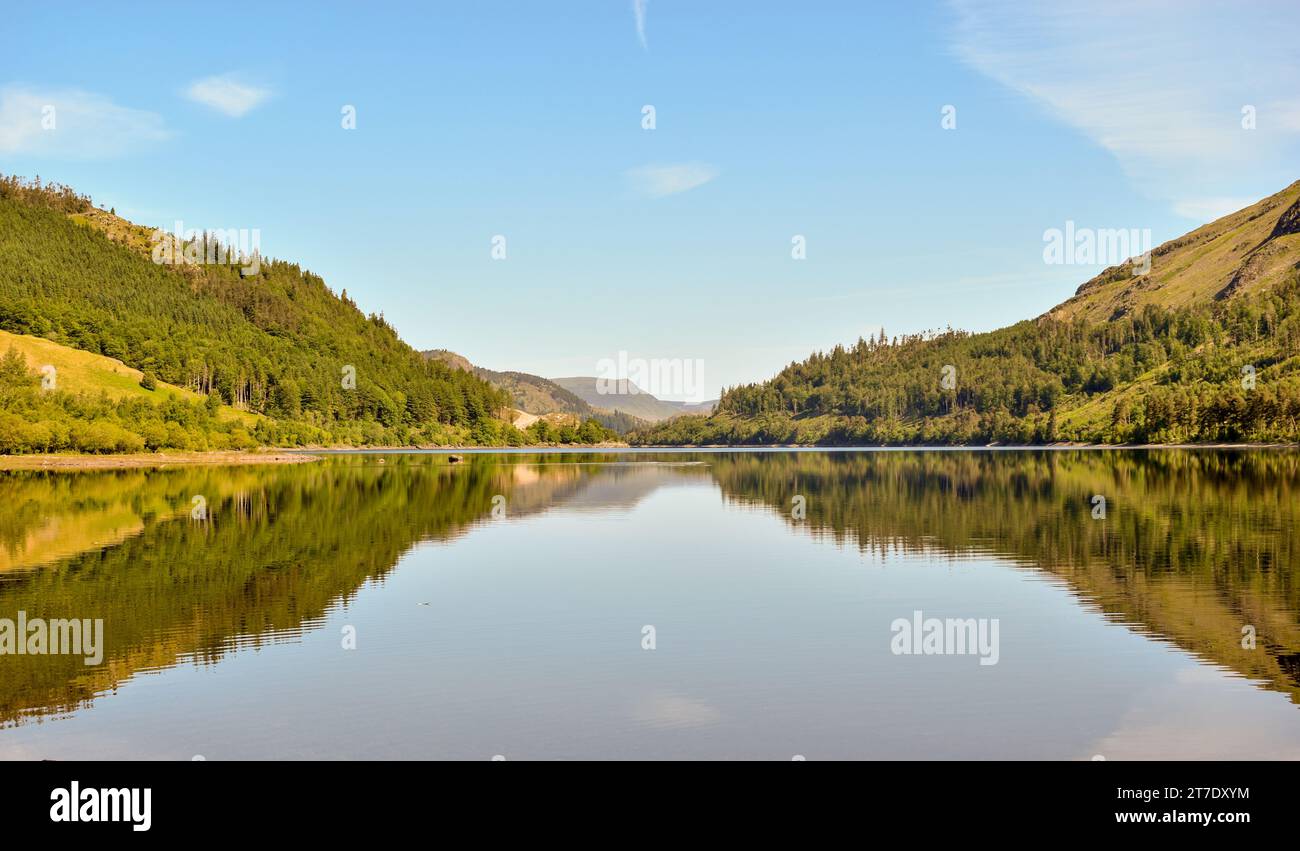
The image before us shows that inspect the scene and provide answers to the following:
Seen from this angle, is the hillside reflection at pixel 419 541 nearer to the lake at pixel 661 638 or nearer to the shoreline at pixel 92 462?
the lake at pixel 661 638

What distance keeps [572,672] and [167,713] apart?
9.78m

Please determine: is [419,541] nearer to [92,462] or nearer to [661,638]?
[661,638]

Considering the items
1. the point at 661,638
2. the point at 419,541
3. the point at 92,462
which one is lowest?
the point at 661,638

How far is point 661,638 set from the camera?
106ft

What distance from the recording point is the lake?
2194 centimetres

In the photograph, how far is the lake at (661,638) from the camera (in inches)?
864

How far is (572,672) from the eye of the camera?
27.9 meters

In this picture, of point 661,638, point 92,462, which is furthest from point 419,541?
point 92,462

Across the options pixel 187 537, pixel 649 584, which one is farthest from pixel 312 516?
pixel 649 584

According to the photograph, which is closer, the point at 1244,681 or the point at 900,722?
the point at 900,722

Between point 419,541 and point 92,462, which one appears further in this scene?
point 92,462

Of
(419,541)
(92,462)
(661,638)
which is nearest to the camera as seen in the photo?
(661,638)
